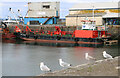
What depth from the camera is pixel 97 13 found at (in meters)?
44.0

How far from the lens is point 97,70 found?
1039 centimetres

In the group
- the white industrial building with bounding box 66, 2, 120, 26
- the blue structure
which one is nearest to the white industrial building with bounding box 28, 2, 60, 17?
the blue structure

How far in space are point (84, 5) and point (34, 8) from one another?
1042 centimetres

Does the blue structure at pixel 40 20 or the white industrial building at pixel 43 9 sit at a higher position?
the white industrial building at pixel 43 9

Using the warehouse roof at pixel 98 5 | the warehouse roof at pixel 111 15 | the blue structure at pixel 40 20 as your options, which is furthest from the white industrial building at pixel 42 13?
the warehouse roof at pixel 111 15

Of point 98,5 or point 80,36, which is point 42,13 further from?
point 80,36

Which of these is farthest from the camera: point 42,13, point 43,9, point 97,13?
point 43,9

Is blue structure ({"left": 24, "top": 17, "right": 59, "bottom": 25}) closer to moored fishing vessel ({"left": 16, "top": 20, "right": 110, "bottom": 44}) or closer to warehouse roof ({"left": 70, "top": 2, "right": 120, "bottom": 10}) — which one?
warehouse roof ({"left": 70, "top": 2, "right": 120, "bottom": 10})

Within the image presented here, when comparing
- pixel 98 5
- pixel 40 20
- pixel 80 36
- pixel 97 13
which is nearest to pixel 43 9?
pixel 40 20

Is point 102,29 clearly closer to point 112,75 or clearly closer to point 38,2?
point 38,2

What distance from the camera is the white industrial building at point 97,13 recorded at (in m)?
41.6

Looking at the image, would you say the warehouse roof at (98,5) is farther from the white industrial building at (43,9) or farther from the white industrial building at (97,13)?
the white industrial building at (43,9)

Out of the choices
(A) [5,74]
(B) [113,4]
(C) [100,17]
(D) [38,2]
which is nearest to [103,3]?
(B) [113,4]

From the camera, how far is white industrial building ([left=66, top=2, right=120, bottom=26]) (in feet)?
137
